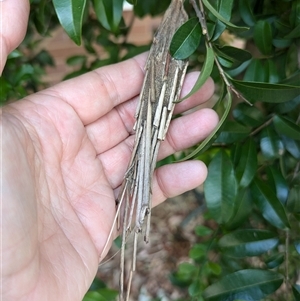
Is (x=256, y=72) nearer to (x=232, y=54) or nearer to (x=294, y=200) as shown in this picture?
(x=232, y=54)

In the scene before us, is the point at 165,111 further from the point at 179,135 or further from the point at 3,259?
the point at 3,259

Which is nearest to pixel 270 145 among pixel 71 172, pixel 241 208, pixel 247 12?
pixel 241 208

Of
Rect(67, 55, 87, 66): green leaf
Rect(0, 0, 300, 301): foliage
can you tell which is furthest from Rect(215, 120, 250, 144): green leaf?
Rect(67, 55, 87, 66): green leaf

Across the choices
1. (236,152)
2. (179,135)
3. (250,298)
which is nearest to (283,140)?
(236,152)

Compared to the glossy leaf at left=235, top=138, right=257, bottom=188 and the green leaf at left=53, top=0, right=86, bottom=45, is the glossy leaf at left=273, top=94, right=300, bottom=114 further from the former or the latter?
the green leaf at left=53, top=0, right=86, bottom=45

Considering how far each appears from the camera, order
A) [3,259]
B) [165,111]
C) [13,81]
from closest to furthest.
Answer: [3,259] < [165,111] < [13,81]

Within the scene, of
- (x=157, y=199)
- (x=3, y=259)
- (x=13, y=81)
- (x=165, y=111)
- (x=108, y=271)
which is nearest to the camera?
(x=3, y=259)
